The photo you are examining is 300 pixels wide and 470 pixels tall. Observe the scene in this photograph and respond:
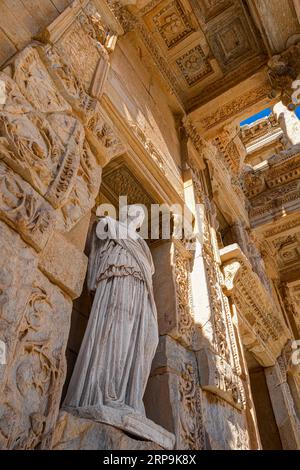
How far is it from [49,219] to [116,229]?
1281mm

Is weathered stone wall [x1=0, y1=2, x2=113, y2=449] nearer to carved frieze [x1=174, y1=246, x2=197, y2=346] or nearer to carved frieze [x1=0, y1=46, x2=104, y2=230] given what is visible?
carved frieze [x1=0, y1=46, x2=104, y2=230]

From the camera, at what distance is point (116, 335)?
8.25 ft

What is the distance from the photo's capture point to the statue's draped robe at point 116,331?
2264mm

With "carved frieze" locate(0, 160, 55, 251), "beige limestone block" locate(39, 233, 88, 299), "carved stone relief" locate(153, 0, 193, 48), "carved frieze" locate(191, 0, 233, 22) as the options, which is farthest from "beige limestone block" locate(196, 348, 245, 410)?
"carved frieze" locate(191, 0, 233, 22)

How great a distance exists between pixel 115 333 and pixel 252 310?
12.7ft

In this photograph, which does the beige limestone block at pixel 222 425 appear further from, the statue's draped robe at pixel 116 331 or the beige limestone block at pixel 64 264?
the beige limestone block at pixel 64 264

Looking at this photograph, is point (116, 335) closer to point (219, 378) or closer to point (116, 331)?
point (116, 331)

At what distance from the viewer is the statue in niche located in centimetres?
220

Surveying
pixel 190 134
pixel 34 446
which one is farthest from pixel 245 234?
pixel 34 446

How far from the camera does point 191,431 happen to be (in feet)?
9.39

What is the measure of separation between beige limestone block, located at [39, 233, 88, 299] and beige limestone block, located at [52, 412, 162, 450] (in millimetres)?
641

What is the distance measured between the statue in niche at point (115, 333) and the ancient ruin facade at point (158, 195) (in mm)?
143

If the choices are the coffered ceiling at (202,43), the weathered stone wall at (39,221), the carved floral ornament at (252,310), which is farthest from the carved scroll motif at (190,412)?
the coffered ceiling at (202,43)

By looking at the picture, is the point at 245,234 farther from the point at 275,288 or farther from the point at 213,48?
the point at 213,48
